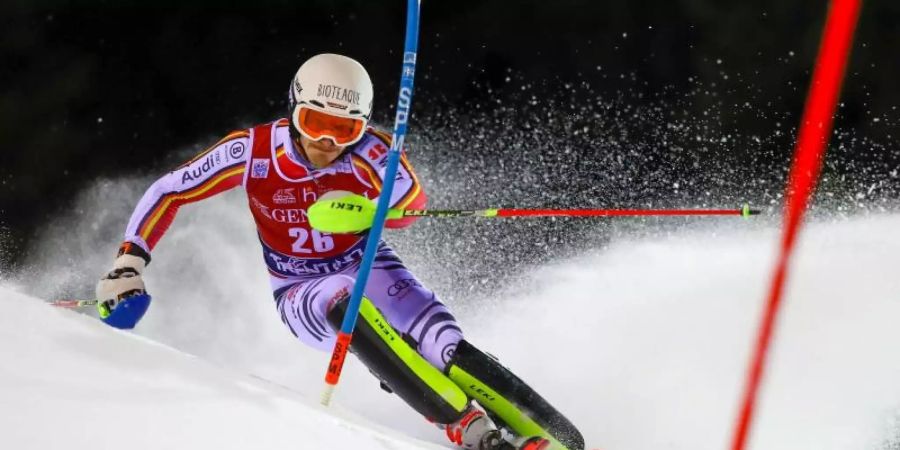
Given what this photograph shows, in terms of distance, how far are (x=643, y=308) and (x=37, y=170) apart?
3219mm

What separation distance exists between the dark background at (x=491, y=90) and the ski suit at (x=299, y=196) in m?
2.45

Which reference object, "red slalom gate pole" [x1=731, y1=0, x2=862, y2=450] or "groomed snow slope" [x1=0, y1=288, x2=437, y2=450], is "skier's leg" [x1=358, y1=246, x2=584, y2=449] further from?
"red slalom gate pole" [x1=731, y1=0, x2=862, y2=450]

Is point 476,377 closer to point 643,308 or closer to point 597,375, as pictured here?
point 597,375

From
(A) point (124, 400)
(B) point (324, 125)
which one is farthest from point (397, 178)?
(A) point (124, 400)

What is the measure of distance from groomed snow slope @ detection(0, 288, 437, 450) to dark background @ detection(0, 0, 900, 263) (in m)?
3.48

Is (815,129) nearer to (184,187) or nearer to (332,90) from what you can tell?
(332,90)

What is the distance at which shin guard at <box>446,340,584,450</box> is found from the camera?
2.33m

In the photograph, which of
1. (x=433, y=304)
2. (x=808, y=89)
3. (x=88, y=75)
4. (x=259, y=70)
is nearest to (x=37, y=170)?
(x=88, y=75)

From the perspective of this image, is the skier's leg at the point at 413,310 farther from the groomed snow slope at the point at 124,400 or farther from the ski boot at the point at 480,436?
the groomed snow slope at the point at 124,400

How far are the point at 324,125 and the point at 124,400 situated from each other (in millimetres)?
1295

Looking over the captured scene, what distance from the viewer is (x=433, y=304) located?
2529 mm

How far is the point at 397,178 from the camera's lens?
8.21 feet

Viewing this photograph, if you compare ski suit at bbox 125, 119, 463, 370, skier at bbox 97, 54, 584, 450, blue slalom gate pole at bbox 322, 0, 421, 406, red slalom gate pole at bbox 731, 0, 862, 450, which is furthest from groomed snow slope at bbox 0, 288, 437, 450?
ski suit at bbox 125, 119, 463, 370

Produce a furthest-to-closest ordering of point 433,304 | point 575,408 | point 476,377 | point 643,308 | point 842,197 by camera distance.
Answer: point 842,197, point 643,308, point 575,408, point 433,304, point 476,377
